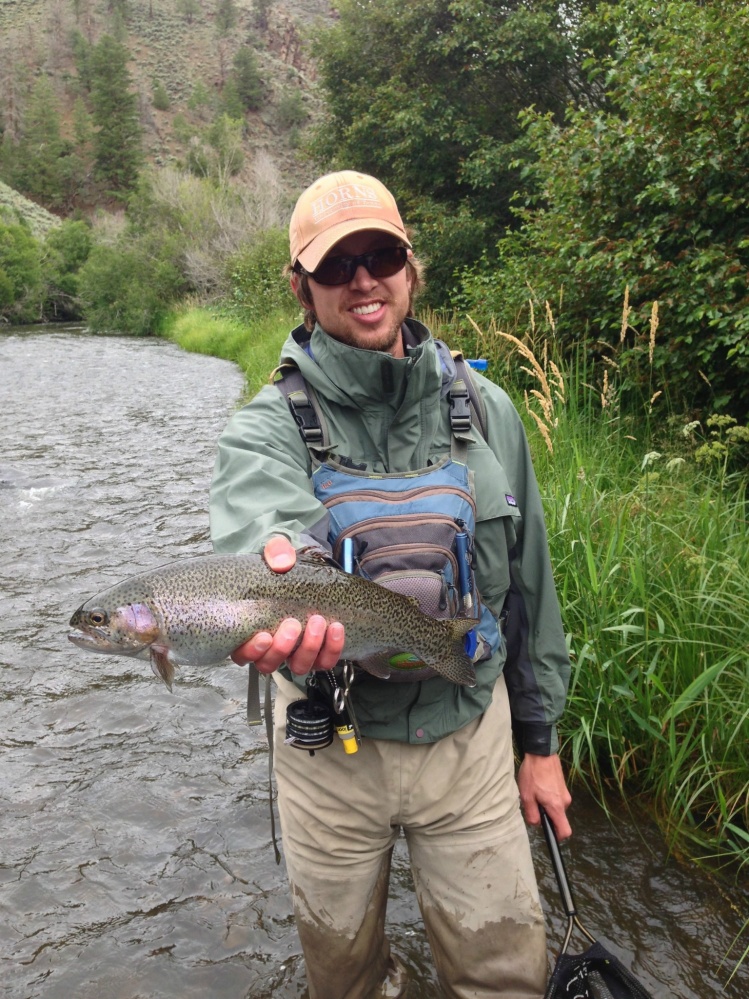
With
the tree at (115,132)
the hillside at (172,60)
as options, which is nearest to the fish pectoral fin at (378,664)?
the hillside at (172,60)

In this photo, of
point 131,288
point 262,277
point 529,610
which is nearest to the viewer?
point 529,610

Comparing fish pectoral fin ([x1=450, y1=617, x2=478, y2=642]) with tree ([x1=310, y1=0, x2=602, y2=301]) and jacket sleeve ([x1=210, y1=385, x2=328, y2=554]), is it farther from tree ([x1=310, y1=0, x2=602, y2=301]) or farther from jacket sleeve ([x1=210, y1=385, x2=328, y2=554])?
tree ([x1=310, y1=0, x2=602, y2=301])

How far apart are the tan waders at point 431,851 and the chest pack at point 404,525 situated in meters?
0.32

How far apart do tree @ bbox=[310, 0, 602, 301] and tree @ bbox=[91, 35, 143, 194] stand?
75.9 m

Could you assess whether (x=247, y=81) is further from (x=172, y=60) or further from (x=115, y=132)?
(x=115, y=132)

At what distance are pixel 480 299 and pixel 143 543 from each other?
497cm

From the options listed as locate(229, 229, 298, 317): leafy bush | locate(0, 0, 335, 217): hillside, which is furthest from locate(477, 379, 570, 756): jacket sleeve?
locate(0, 0, 335, 217): hillside

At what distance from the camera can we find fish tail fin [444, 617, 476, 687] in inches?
87.9

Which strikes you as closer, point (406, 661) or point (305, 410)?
point (406, 661)

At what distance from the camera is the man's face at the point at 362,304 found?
251 centimetres

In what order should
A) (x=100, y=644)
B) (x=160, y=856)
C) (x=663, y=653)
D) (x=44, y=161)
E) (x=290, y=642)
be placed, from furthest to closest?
(x=44, y=161)
(x=160, y=856)
(x=663, y=653)
(x=100, y=644)
(x=290, y=642)

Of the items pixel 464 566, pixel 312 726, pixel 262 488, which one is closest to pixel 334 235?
pixel 262 488

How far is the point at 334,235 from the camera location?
2459 millimetres

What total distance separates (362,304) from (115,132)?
99732 millimetres
